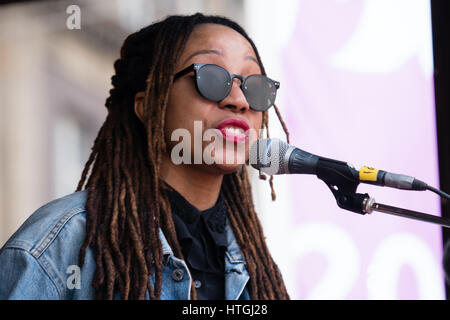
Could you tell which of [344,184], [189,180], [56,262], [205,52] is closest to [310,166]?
[344,184]

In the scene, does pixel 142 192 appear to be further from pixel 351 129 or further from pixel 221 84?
pixel 351 129

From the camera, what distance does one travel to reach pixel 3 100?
4.00 metres

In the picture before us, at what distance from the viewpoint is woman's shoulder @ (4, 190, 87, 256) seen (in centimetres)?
175

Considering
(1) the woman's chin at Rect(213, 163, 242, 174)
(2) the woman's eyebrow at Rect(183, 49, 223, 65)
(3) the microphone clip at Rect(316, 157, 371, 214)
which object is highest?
(2) the woman's eyebrow at Rect(183, 49, 223, 65)

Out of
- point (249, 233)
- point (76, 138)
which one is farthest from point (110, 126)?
point (76, 138)

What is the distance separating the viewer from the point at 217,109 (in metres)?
1.99

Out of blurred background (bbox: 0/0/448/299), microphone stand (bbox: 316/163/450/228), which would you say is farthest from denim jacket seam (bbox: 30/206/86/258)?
blurred background (bbox: 0/0/448/299)

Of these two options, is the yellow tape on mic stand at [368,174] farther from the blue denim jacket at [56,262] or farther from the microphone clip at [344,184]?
the blue denim jacket at [56,262]

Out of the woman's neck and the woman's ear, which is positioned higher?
the woman's ear

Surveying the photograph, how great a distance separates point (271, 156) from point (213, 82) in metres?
0.46

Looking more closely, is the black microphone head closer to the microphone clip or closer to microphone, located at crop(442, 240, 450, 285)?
the microphone clip

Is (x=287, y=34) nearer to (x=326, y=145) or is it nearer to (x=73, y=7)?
(x=326, y=145)

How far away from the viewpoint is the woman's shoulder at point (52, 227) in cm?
175
